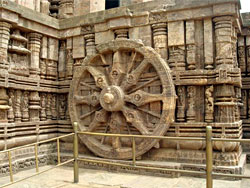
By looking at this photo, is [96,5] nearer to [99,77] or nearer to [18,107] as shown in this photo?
[99,77]

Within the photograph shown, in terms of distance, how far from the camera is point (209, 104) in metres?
6.81

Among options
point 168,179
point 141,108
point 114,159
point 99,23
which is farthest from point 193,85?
point 99,23

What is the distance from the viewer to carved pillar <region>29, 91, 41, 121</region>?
321 inches

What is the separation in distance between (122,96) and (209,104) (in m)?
2.22

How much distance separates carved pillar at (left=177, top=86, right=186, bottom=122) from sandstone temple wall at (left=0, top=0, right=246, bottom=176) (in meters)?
0.02

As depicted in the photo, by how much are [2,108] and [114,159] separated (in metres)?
3.17

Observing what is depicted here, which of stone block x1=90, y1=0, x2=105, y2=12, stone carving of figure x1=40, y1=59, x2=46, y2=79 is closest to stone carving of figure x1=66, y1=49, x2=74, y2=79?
stone carving of figure x1=40, y1=59, x2=46, y2=79

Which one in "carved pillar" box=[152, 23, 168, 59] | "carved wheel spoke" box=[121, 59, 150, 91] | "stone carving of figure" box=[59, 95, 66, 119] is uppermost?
"carved pillar" box=[152, 23, 168, 59]

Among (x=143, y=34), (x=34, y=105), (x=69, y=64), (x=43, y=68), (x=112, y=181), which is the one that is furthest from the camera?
(x=69, y=64)

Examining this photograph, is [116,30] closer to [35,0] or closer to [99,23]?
[99,23]

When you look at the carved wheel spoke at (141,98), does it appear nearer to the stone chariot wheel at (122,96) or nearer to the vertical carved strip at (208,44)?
the stone chariot wheel at (122,96)

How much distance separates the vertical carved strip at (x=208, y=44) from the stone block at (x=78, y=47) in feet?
12.0

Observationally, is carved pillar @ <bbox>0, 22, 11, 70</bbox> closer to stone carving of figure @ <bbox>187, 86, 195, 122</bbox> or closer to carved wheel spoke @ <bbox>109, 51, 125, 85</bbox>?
carved wheel spoke @ <bbox>109, 51, 125, 85</bbox>

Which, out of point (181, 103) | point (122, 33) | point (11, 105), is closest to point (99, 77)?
point (122, 33)
